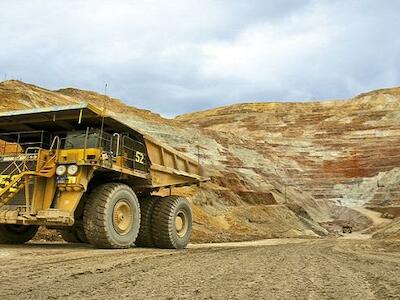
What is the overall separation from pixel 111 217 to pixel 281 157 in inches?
2089

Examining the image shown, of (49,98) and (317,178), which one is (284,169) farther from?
(49,98)

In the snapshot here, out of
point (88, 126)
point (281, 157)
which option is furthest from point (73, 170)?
point (281, 157)

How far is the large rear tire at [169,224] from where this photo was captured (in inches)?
455

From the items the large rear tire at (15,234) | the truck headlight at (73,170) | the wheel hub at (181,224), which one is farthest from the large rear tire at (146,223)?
the truck headlight at (73,170)

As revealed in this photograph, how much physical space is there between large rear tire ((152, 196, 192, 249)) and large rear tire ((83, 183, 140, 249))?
4.16ft

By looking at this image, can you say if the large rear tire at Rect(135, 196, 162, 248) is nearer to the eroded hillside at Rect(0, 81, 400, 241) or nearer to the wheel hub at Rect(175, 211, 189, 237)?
the wheel hub at Rect(175, 211, 189, 237)

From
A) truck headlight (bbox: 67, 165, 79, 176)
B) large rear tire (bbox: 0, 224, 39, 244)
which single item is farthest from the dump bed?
large rear tire (bbox: 0, 224, 39, 244)

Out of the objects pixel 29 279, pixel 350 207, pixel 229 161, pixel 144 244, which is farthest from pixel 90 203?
pixel 350 207

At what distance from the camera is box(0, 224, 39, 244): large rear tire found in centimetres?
1112

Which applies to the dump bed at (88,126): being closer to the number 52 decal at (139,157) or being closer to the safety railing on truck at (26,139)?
the safety railing on truck at (26,139)

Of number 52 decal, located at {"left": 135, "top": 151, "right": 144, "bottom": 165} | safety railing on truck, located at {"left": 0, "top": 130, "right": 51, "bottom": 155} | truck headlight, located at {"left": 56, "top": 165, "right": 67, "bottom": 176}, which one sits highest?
safety railing on truck, located at {"left": 0, "top": 130, "right": 51, "bottom": 155}

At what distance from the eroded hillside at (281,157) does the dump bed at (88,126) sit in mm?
6501

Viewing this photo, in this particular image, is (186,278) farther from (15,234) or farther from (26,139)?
(26,139)

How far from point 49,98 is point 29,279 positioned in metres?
30.3
